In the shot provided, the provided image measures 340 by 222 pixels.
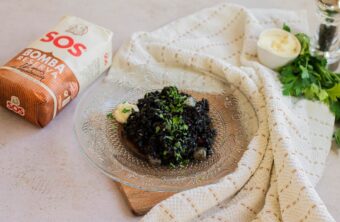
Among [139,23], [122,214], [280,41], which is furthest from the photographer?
[139,23]

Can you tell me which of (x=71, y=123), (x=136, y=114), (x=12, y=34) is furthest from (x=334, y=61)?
(x=12, y=34)

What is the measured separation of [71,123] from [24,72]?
14 cm

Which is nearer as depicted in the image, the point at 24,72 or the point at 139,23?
the point at 24,72

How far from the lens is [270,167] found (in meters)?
1.09

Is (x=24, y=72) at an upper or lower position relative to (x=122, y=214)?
upper

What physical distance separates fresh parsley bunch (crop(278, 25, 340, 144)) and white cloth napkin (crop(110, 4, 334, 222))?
0.02 metres

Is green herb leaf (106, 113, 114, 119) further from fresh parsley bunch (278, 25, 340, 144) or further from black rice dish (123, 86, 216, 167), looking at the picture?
fresh parsley bunch (278, 25, 340, 144)

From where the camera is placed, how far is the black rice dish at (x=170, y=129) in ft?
3.50

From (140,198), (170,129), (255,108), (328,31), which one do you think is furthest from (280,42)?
(140,198)

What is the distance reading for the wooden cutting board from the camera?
1017 mm

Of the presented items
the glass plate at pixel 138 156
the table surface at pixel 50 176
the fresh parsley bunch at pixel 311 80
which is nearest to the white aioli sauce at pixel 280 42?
the fresh parsley bunch at pixel 311 80

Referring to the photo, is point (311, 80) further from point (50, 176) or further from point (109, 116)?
point (50, 176)

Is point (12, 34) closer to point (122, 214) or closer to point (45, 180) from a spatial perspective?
point (45, 180)

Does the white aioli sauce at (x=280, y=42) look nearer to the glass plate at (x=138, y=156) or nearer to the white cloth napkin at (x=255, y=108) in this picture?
the white cloth napkin at (x=255, y=108)
